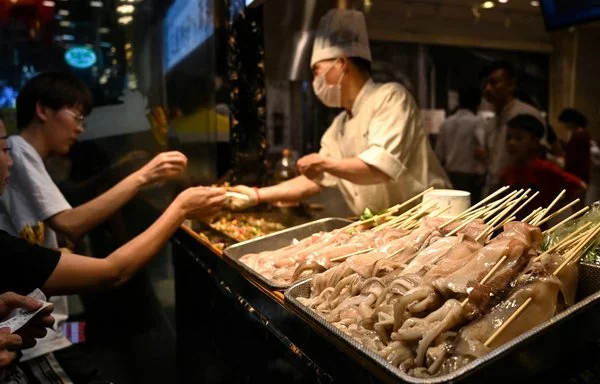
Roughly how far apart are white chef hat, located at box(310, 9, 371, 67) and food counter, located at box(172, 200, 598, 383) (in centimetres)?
121

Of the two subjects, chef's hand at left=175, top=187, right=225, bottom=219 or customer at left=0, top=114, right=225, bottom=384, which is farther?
chef's hand at left=175, top=187, right=225, bottom=219

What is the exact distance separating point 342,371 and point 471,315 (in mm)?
434

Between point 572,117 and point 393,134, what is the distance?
6.83 feet

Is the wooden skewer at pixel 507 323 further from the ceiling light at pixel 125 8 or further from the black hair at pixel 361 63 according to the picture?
the ceiling light at pixel 125 8

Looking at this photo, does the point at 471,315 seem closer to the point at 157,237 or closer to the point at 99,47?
the point at 157,237

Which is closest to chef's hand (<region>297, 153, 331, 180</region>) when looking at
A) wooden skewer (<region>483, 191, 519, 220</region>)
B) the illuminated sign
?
wooden skewer (<region>483, 191, 519, 220</region>)

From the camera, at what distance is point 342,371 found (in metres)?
1.68

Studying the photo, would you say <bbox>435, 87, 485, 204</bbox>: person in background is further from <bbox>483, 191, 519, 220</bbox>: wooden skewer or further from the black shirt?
the black shirt

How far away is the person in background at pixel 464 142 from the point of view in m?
5.51

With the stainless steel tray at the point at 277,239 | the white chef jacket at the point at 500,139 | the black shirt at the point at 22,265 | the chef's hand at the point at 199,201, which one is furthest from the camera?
the white chef jacket at the point at 500,139

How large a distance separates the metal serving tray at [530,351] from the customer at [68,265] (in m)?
1.59

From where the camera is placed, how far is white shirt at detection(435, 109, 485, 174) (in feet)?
19.0

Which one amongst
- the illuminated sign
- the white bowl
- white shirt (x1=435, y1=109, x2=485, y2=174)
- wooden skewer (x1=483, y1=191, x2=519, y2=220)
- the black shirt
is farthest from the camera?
white shirt (x1=435, y1=109, x2=485, y2=174)

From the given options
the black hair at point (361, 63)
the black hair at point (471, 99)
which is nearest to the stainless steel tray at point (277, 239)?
the black hair at point (361, 63)
